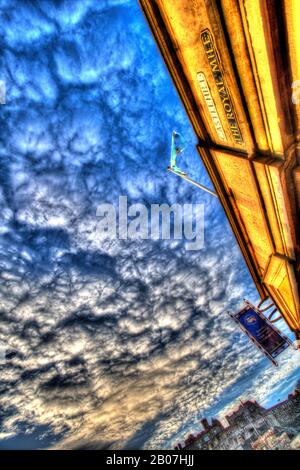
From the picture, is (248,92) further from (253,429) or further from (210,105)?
(253,429)

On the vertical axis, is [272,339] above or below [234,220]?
below

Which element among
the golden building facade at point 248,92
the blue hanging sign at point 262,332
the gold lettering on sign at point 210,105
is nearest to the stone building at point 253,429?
the blue hanging sign at point 262,332

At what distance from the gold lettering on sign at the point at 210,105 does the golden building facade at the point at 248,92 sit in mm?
21

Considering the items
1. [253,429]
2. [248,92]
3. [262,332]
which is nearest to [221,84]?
[248,92]

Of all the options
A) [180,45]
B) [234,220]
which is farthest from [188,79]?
[234,220]

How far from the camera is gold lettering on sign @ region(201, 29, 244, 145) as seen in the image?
3.66 meters

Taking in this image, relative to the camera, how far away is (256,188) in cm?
482

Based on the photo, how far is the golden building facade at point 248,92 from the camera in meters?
2.92

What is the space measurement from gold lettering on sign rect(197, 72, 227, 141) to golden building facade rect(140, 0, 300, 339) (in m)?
0.02

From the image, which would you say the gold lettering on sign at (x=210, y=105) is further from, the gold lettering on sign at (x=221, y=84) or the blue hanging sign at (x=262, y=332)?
the blue hanging sign at (x=262, y=332)

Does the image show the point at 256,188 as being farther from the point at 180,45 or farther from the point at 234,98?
the point at 180,45
